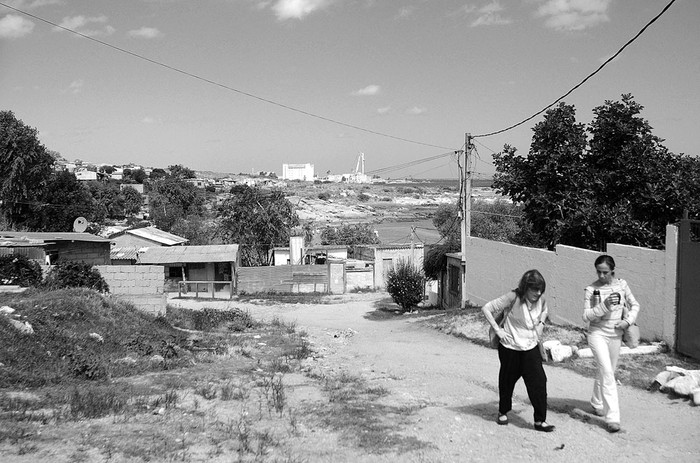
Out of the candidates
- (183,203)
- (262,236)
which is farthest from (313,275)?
(183,203)

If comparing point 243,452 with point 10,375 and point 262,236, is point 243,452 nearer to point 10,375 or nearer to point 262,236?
point 10,375

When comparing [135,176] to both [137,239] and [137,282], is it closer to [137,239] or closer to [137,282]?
[137,239]

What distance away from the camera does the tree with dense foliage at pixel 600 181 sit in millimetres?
14336

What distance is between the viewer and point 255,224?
46.6 meters

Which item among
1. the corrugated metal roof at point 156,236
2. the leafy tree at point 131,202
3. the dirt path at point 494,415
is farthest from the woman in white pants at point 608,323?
the leafy tree at point 131,202

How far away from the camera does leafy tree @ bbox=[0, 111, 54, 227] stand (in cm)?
4547

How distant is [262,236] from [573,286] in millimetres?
35953

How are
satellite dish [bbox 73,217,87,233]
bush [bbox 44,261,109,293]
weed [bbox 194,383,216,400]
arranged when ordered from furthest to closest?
satellite dish [bbox 73,217,87,233] → bush [bbox 44,261,109,293] → weed [bbox 194,383,216,400]

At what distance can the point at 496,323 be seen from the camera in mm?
5699

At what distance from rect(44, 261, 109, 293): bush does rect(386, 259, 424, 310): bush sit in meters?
11.6

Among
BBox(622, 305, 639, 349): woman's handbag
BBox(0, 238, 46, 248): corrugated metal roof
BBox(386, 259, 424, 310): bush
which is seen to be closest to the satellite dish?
BBox(0, 238, 46, 248): corrugated metal roof

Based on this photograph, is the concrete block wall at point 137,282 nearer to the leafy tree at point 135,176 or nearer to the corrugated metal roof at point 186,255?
the corrugated metal roof at point 186,255

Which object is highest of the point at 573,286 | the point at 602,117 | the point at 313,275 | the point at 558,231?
the point at 602,117

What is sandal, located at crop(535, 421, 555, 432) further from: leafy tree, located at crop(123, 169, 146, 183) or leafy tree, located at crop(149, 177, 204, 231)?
leafy tree, located at crop(123, 169, 146, 183)
